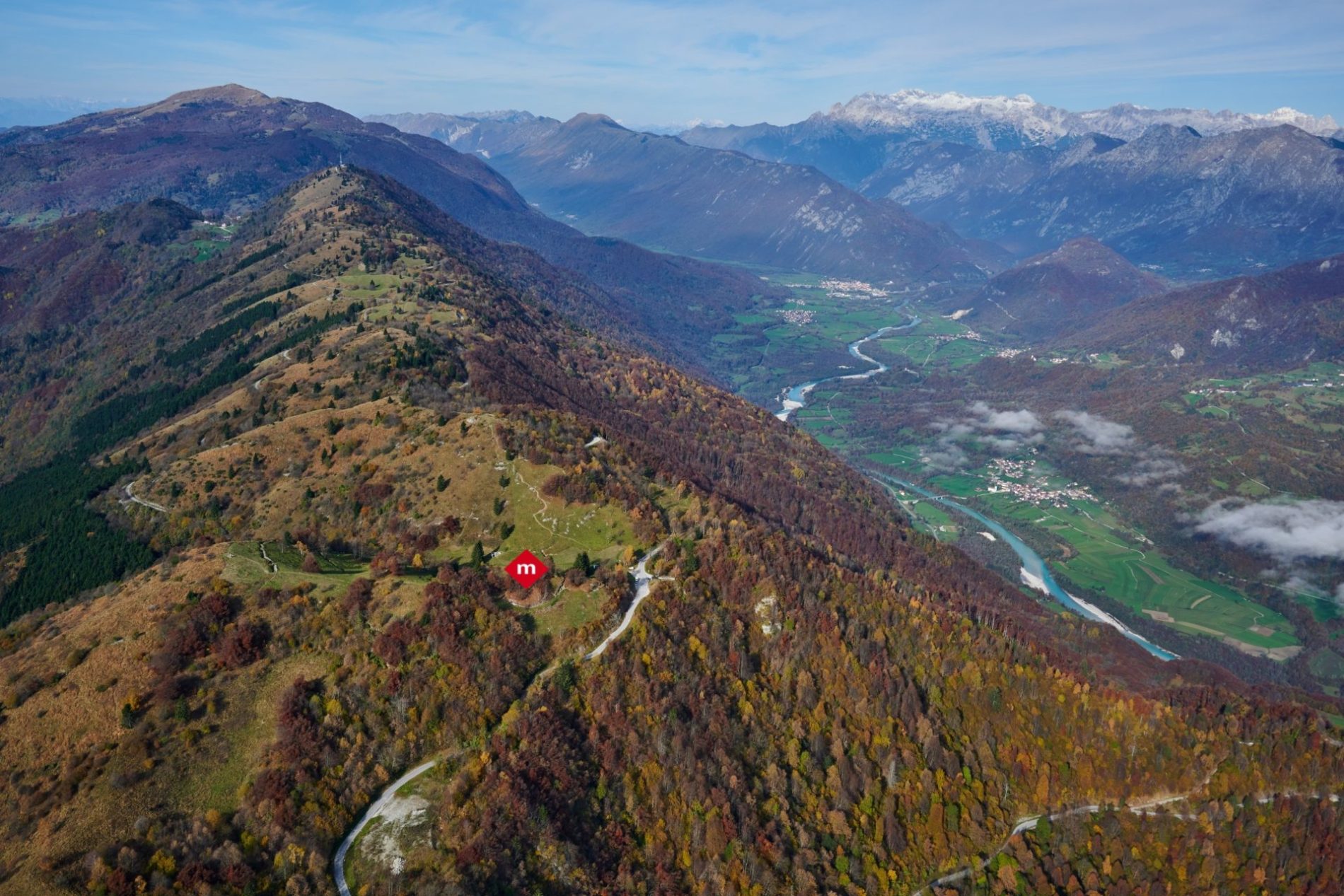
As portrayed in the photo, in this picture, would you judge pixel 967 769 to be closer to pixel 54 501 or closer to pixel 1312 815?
pixel 1312 815

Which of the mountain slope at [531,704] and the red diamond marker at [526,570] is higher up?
the red diamond marker at [526,570]

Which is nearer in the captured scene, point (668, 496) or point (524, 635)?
point (524, 635)

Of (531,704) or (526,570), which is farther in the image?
(526,570)

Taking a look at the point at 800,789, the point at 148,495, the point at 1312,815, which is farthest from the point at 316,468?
the point at 1312,815

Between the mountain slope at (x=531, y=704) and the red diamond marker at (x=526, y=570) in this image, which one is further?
the red diamond marker at (x=526, y=570)

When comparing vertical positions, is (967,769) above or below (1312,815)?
above
